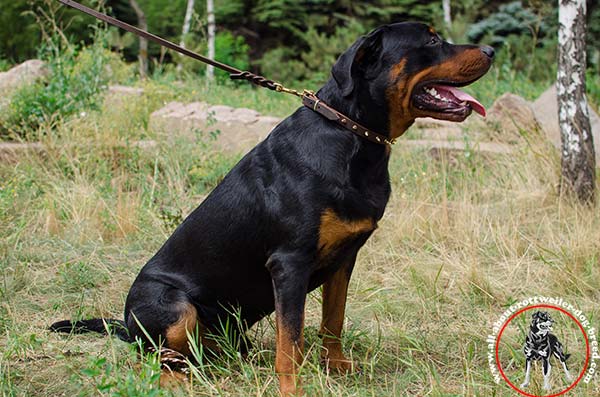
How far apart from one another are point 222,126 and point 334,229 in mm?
4753

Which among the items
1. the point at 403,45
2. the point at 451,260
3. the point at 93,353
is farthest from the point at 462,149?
the point at 93,353

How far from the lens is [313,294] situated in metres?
4.18

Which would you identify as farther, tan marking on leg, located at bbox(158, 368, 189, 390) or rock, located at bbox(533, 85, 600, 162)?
rock, located at bbox(533, 85, 600, 162)

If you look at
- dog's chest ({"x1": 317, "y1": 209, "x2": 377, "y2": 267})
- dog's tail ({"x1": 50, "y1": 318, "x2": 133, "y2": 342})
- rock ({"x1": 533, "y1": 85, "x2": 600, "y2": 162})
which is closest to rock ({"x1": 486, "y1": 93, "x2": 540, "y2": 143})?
rock ({"x1": 533, "y1": 85, "x2": 600, "y2": 162})

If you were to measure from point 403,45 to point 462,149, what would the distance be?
381cm

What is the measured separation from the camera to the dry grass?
123 inches

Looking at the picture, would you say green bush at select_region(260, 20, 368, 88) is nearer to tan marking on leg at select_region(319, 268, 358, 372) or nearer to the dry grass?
the dry grass

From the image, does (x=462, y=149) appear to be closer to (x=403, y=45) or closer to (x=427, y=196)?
(x=427, y=196)

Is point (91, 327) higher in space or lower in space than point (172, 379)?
lower

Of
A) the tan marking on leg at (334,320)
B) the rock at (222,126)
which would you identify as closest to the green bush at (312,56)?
the rock at (222,126)

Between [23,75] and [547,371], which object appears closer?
[547,371]

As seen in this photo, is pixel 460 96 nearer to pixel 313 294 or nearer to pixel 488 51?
pixel 488 51

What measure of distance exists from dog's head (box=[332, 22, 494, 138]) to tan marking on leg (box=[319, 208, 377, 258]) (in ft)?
1.43

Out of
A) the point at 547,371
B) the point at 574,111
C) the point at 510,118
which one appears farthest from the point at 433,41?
the point at 510,118
